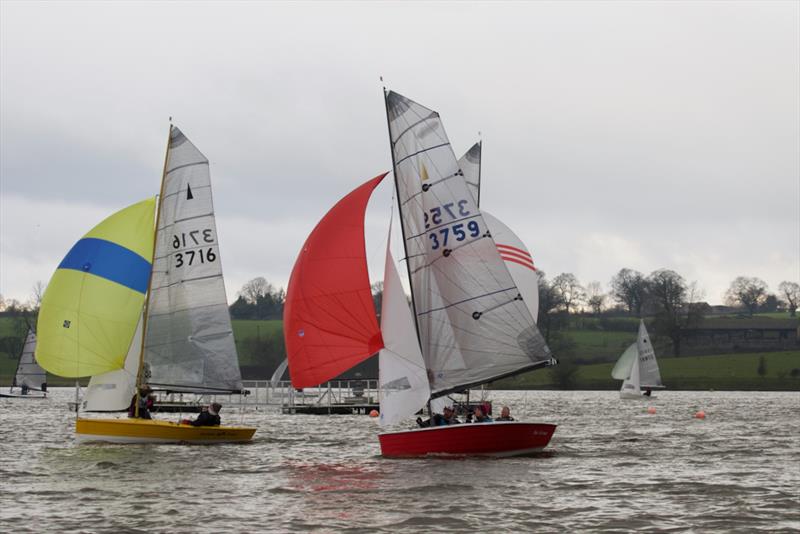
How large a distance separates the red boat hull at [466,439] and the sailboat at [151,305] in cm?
854

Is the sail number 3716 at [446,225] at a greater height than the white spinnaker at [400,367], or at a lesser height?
greater

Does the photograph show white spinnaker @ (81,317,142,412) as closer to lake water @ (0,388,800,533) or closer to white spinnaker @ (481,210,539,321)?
lake water @ (0,388,800,533)

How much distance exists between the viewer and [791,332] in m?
172

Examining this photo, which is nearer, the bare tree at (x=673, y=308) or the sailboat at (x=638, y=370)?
the sailboat at (x=638, y=370)


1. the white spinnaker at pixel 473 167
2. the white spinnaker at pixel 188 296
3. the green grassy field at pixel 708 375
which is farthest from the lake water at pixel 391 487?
the green grassy field at pixel 708 375

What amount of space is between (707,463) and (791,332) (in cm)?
14773

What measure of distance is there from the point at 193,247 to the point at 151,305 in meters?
2.44

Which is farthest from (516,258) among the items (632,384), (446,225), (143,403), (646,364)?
(646,364)

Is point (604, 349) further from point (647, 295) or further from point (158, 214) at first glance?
point (158, 214)

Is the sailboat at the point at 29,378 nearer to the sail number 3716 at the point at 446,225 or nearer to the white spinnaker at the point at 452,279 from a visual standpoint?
the white spinnaker at the point at 452,279

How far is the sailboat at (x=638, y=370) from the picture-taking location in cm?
9944

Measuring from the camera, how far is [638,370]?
102 m

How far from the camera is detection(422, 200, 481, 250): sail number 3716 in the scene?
32.6 metres

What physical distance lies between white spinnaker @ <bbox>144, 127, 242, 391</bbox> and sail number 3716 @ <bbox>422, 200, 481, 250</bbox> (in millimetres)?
9665
